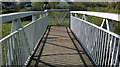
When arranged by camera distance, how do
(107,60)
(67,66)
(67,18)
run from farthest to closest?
1. (67,18)
2. (67,66)
3. (107,60)

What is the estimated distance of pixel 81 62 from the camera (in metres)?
3.78

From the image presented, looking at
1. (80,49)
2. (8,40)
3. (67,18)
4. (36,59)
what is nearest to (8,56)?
(8,40)

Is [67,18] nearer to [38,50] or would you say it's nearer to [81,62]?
[38,50]

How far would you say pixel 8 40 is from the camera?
219 cm

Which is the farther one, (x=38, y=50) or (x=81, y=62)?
(x=38, y=50)

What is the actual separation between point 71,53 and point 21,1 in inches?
1335

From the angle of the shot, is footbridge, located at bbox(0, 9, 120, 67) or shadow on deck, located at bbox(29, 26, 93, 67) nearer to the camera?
footbridge, located at bbox(0, 9, 120, 67)

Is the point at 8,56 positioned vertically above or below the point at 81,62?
above

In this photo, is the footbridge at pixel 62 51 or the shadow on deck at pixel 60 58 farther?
Answer: the shadow on deck at pixel 60 58

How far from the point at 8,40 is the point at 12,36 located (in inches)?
7.9

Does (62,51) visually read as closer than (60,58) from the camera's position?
No

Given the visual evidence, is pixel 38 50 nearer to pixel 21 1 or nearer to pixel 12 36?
pixel 12 36

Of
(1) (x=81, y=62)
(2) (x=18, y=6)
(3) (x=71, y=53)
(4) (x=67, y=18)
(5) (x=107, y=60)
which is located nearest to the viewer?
(5) (x=107, y=60)

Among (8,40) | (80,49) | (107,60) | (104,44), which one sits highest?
(8,40)
